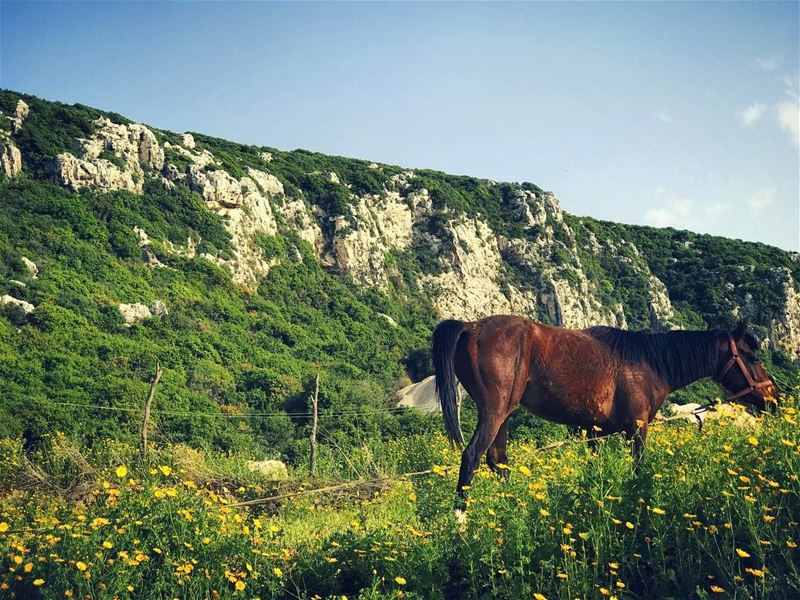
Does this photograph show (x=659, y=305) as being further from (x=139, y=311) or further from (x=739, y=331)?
(x=739, y=331)

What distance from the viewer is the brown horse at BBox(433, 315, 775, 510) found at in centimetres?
755

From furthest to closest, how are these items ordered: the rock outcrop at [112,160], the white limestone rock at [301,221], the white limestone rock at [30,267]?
1. the white limestone rock at [301,221]
2. the rock outcrop at [112,160]
3. the white limestone rock at [30,267]

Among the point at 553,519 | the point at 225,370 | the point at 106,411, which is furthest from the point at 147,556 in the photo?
the point at 225,370

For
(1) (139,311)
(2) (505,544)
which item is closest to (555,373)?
(2) (505,544)

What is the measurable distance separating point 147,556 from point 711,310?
86169 millimetres

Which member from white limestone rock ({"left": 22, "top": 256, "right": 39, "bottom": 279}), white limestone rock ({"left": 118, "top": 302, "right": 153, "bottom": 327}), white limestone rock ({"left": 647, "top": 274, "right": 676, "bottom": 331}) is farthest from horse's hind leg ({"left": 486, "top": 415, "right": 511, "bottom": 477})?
white limestone rock ({"left": 647, "top": 274, "right": 676, "bottom": 331})

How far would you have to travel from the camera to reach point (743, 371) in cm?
847

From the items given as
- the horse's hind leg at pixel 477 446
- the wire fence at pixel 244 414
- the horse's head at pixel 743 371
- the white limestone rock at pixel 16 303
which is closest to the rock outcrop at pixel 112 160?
the white limestone rock at pixel 16 303

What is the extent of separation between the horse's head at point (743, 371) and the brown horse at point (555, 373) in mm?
381

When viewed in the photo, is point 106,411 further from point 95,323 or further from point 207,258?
point 207,258

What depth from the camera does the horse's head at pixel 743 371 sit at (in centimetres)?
847

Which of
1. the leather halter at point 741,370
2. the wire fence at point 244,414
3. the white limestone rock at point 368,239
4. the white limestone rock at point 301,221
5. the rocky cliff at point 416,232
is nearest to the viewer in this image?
the leather halter at point 741,370

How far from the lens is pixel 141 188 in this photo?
5897 cm

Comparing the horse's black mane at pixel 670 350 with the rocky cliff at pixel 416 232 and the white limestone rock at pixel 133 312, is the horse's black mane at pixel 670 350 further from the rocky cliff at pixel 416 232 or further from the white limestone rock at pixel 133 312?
Answer: the rocky cliff at pixel 416 232
